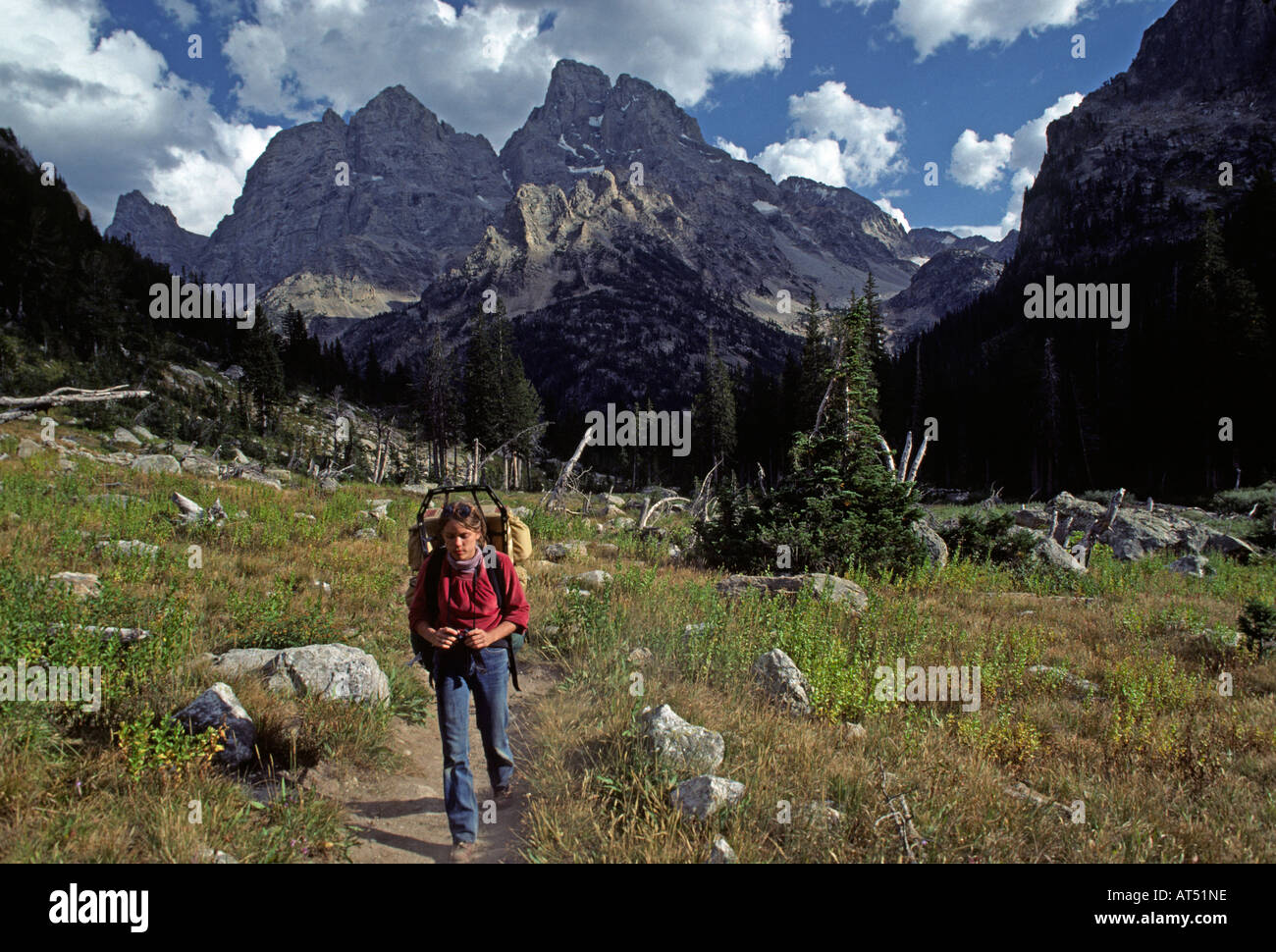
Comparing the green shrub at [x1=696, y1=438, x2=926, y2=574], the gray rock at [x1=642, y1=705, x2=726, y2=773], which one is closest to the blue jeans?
the gray rock at [x1=642, y1=705, x2=726, y2=773]

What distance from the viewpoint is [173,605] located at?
20.9 feet

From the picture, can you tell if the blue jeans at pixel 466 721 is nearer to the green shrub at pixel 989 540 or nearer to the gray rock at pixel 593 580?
the gray rock at pixel 593 580

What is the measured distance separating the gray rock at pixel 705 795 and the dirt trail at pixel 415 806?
1.10m

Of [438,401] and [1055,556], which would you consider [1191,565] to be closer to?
[1055,556]

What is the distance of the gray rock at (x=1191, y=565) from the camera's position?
14188 mm

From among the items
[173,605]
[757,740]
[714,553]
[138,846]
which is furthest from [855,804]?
[714,553]

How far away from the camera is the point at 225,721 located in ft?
14.1

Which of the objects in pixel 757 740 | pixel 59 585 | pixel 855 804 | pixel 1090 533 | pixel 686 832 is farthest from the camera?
pixel 1090 533

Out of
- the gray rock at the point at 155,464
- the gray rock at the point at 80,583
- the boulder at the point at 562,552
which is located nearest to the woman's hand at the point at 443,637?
the gray rock at the point at 80,583

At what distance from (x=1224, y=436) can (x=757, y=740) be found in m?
46.9

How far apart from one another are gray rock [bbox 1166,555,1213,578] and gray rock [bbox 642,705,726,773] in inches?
606

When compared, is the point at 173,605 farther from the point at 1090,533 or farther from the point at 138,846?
the point at 1090,533

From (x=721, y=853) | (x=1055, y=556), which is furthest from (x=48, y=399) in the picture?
(x=1055, y=556)

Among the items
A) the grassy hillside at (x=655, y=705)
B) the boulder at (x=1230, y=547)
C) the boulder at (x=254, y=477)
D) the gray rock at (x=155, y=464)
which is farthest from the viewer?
the boulder at (x=254, y=477)
